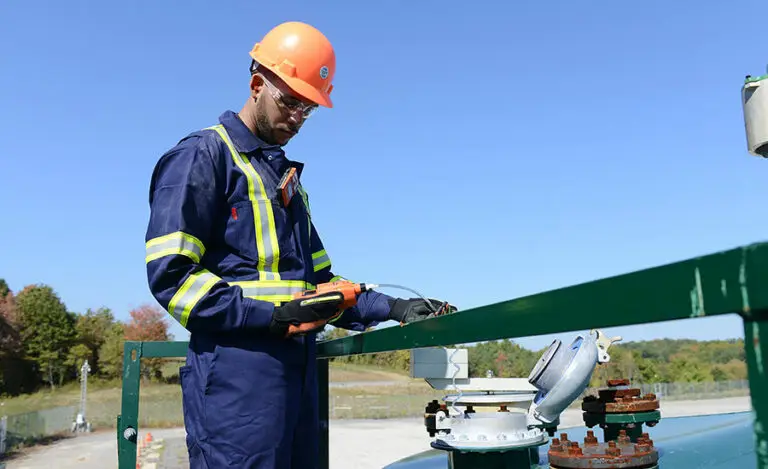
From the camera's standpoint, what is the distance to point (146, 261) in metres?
1.66

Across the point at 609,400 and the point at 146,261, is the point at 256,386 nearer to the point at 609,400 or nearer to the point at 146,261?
the point at 146,261

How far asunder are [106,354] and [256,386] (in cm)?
4082

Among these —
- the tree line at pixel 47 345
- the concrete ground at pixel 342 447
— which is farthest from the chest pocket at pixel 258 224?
the tree line at pixel 47 345

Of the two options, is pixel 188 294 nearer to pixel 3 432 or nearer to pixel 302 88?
pixel 302 88

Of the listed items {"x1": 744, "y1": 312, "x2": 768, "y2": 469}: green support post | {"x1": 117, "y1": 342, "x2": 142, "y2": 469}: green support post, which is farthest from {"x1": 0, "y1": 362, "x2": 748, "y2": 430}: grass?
{"x1": 744, "y1": 312, "x2": 768, "y2": 469}: green support post

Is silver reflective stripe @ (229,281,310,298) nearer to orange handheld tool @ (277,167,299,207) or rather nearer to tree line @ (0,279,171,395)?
orange handheld tool @ (277,167,299,207)

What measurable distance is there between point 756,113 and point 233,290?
2.24 metres

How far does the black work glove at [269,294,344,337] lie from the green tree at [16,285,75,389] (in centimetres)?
4100

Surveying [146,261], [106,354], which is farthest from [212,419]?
[106,354]

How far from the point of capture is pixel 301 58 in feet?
6.55

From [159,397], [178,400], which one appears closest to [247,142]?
[178,400]

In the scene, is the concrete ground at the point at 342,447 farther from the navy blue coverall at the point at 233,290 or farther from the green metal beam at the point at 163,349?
the navy blue coverall at the point at 233,290

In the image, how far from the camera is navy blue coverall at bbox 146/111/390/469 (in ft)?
5.31

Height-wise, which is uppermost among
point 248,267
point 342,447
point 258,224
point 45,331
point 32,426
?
point 45,331
